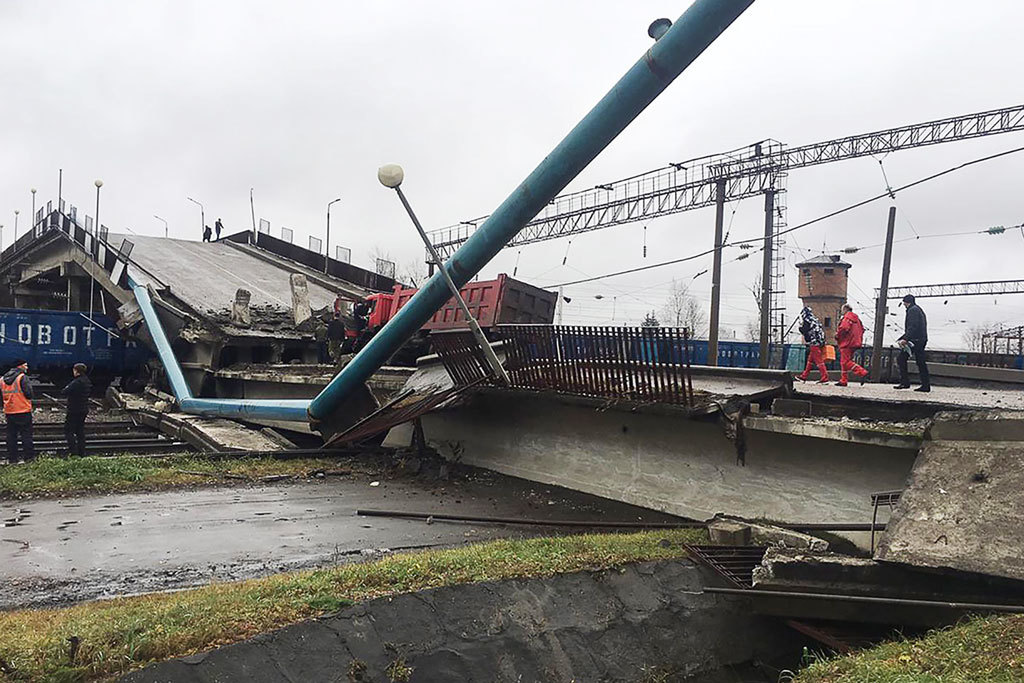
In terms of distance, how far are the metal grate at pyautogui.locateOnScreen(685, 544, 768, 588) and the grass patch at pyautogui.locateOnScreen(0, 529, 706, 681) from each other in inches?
8.9

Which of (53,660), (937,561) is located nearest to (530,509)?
(937,561)

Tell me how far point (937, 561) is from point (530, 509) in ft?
A: 17.2

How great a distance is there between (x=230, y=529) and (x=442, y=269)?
450cm

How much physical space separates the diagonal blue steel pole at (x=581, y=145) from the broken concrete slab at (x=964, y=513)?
459cm

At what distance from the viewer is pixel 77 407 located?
12.9 metres

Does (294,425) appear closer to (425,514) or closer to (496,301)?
(496,301)

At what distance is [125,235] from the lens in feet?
121

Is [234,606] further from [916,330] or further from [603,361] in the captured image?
[916,330]

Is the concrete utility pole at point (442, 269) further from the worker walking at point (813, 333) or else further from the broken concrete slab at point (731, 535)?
the worker walking at point (813, 333)

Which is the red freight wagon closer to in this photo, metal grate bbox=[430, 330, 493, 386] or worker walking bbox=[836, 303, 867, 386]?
metal grate bbox=[430, 330, 493, 386]

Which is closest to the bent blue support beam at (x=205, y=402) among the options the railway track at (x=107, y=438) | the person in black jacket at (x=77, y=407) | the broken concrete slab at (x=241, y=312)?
the railway track at (x=107, y=438)

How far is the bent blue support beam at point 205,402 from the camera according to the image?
15859 millimetres

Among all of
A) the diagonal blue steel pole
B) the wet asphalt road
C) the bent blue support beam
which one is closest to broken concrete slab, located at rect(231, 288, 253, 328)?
the bent blue support beam

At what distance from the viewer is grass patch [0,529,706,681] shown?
14.4 ft
